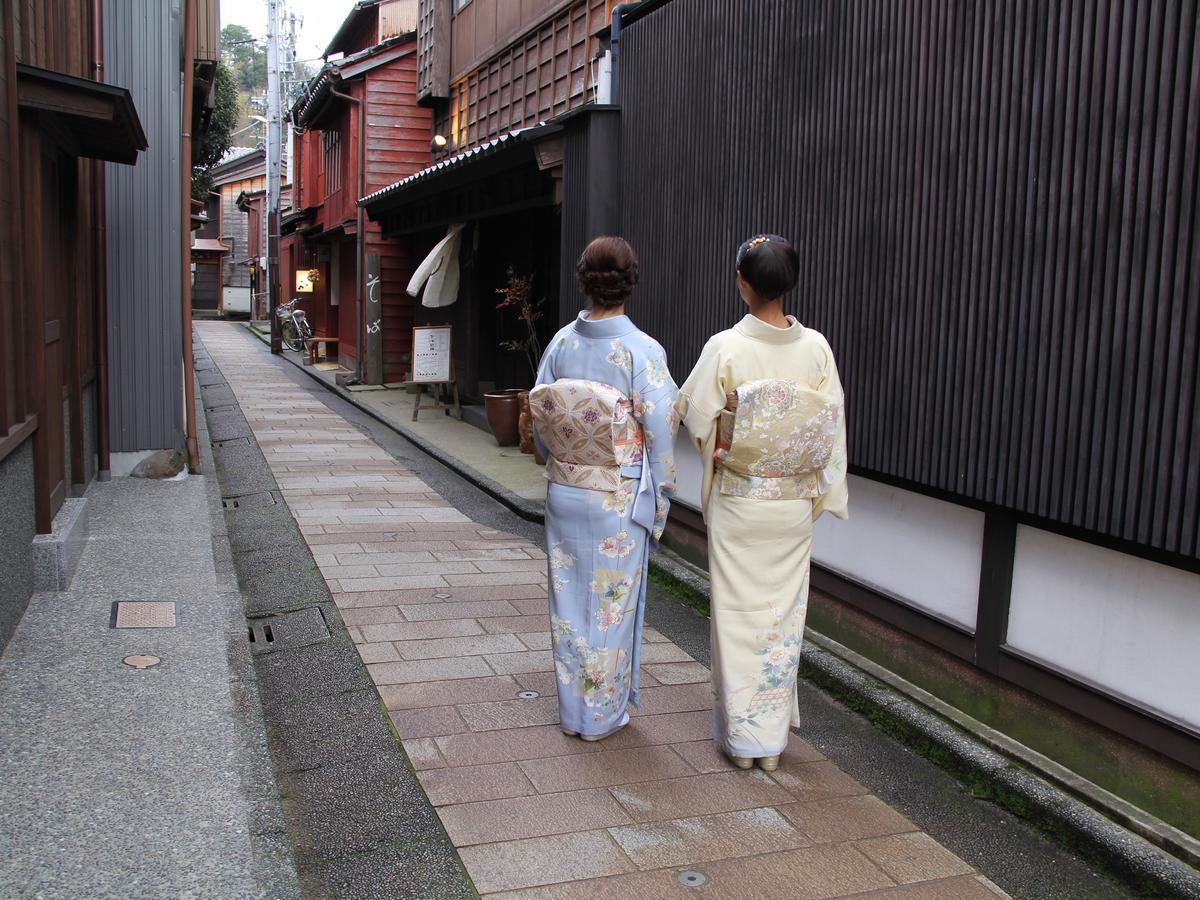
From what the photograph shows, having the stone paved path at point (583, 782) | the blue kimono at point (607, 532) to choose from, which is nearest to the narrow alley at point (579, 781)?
the stone paved path at point (583, 782)

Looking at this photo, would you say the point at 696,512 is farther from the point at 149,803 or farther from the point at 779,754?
the point at 149,803

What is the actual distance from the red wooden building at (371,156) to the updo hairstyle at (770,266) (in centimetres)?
1771

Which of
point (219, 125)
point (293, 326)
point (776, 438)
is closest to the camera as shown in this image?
point (776, 438)

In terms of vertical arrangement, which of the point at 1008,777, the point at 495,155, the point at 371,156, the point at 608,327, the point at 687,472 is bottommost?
the point at 1008,777

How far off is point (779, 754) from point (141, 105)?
30.1ft

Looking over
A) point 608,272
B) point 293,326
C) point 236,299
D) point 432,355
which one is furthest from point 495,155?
point 236,299

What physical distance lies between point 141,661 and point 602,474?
103 inches

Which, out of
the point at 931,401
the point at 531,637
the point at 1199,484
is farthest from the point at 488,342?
the point at 1199,484

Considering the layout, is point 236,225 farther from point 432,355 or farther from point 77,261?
point 77,261

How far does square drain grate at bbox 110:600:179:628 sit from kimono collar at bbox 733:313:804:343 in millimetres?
3725

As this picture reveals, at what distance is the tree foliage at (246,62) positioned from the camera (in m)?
85.1

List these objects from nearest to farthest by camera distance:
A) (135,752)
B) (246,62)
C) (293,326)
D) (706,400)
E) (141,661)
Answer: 1. (135,752)
2. (706,400)
3. (141,661)
4. (293,326)
5. (246,62)

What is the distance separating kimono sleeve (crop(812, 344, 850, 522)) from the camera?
457 cm

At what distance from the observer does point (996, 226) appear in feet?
15.2
